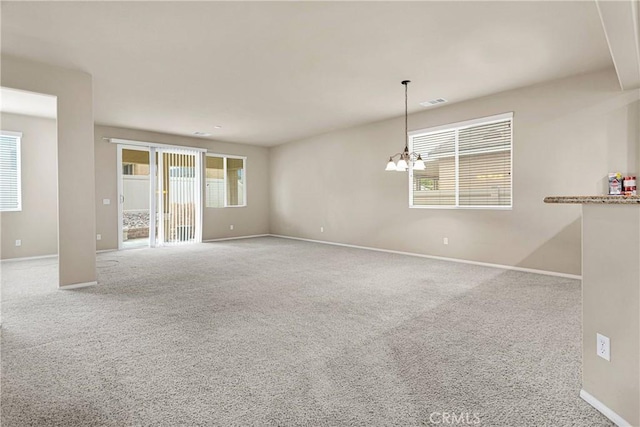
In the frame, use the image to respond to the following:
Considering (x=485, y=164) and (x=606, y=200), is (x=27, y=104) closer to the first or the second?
(x=606, y=200)

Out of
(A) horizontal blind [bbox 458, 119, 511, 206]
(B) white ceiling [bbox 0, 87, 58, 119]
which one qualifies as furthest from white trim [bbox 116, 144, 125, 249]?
(A) horizontal blind [bbox 458, 119, 511, 206]

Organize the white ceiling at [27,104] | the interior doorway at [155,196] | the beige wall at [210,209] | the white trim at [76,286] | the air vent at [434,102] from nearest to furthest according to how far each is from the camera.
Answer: the white trim at [76,286]
the white ceiling at [27,104]
the air vent at [434,102]
the beige wall at [210,209]
the interior doorway at [155,196]

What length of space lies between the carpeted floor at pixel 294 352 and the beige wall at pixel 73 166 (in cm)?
40

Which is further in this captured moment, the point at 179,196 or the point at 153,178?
the point at 179,196

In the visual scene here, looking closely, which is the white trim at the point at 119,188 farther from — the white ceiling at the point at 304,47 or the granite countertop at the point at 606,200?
the granite countertop at the point at 606,200

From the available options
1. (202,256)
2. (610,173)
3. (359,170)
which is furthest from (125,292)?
(610,173)

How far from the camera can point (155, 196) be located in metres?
7.94

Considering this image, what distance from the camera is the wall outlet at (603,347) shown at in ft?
5.39

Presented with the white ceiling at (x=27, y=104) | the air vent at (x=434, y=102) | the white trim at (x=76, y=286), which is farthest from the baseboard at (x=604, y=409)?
the white ceiling at (x=27, y=104)

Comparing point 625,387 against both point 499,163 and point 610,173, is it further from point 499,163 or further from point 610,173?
point 499,163

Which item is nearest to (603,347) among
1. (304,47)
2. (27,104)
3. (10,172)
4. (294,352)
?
(294,352)

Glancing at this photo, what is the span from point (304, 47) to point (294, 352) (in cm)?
308

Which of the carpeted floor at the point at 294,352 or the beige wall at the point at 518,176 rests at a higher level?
the beige wall at the point at 518,176

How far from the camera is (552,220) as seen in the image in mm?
4660
